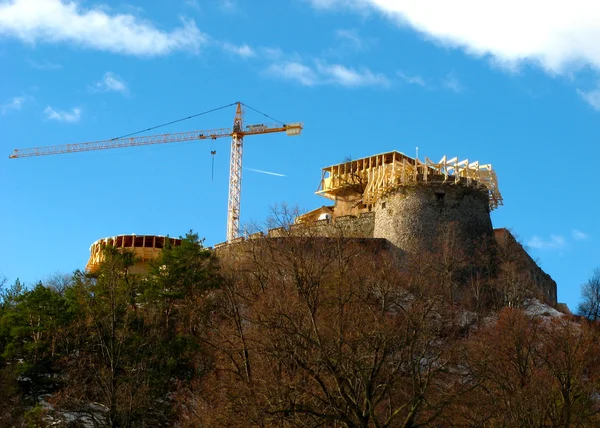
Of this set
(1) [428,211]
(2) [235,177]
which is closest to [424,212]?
(1) [428,211]

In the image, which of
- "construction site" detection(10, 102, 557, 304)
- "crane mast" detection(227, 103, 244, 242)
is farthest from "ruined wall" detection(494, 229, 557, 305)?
"crane mast" detection(227, 103, 244, 242)

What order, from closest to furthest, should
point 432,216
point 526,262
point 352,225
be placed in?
point 432,216, point 526,262, point 352,225

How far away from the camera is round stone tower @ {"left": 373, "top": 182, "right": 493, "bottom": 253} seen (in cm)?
5191

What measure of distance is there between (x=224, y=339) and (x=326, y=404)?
8304 millimetres

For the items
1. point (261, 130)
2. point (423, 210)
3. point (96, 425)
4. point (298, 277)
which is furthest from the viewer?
point (261, 130)

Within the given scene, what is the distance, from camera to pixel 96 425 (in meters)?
31.3

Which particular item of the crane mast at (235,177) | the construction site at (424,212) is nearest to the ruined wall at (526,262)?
the construction site at (424,212)

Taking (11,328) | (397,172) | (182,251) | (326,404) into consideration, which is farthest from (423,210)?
(326,404)

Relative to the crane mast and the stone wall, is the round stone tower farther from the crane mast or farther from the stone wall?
the crane mast

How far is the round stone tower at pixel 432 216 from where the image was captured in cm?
5191

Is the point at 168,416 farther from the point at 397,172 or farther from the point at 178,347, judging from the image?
the point at 397,172

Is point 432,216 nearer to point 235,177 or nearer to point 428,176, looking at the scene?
point 428,176

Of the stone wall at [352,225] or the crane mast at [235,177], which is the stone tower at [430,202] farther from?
the crane mast at [235,177]

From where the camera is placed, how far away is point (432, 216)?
52312 mm
